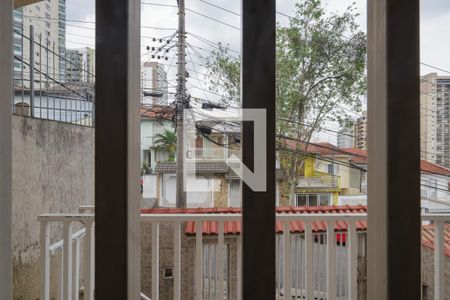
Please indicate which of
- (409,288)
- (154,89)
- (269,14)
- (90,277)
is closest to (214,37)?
(154,89)

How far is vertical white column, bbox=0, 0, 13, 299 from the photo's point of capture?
1.96ft

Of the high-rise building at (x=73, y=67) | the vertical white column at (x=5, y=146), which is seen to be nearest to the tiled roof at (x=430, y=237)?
the vertical white column at (x=5, y=146)

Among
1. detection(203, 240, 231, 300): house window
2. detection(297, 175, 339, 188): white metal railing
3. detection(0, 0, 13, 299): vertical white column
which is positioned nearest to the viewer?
detection(0, 0, 13, 299): vertical white column

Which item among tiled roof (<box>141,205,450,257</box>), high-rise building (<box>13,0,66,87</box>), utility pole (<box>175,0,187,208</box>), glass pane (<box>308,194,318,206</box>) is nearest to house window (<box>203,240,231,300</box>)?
tiled roof (<box>141,205,450,257</box>)

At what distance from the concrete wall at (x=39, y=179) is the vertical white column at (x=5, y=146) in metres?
2.22

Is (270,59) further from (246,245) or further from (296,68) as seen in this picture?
(296,68)

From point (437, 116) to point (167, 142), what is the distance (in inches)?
54.5

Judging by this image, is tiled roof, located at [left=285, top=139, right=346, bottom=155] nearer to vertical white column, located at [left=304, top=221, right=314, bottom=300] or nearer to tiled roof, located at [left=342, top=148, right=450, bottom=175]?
tiled roof, located at [left=342, top=148, right=450, bottom=175]

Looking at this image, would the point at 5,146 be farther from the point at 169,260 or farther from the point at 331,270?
the point at 169,260

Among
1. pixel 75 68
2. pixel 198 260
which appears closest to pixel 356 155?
pixel 198 260

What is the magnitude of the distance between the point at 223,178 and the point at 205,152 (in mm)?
210

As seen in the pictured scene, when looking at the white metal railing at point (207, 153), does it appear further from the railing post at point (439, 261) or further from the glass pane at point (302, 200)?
the railing post at point (439, 261)

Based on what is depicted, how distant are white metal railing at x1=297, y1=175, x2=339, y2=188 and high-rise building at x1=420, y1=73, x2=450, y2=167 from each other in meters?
0.68

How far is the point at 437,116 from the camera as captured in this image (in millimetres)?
1303
